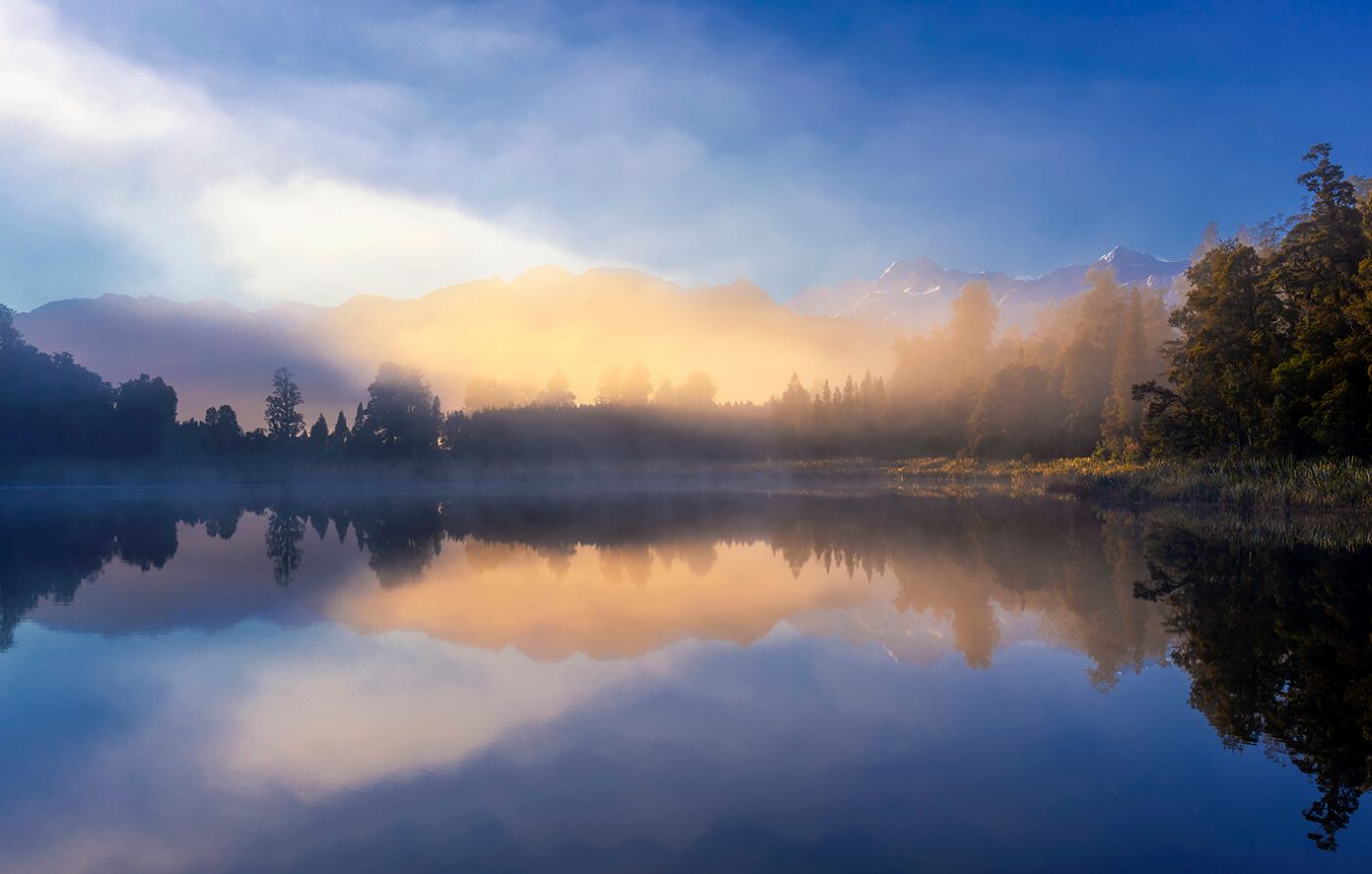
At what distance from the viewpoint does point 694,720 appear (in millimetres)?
6980

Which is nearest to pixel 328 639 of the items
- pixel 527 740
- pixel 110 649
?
pixel 110 649

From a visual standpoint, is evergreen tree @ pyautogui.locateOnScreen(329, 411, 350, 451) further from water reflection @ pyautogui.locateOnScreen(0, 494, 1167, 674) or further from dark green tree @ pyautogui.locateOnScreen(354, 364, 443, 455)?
water reflection @ pyautogui.locateOnScreen(0, 494, 1167, 674)

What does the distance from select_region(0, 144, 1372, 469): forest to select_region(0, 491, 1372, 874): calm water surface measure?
21.7m

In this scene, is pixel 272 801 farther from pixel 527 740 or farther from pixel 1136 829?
pixel 1136 829

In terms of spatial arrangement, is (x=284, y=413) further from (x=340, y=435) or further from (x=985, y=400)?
(x=985, y=400)

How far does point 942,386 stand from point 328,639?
314 feet

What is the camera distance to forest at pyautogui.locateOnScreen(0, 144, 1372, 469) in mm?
32375

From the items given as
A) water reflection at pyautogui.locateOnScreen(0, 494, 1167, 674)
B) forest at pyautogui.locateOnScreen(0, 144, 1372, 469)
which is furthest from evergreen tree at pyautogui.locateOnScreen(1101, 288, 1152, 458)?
water reflection at pyautogui.locateOnScreen(0, 494, 1167, 674)

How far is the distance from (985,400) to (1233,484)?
168 feet

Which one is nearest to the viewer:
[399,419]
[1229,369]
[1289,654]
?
[1289,654]

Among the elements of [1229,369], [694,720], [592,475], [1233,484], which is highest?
[1229,369]

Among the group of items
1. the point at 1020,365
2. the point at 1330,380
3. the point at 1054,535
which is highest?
the point at 1020,365

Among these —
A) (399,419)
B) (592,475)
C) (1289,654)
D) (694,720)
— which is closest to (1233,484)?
(1289,654)

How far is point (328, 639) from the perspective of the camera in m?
10.2
